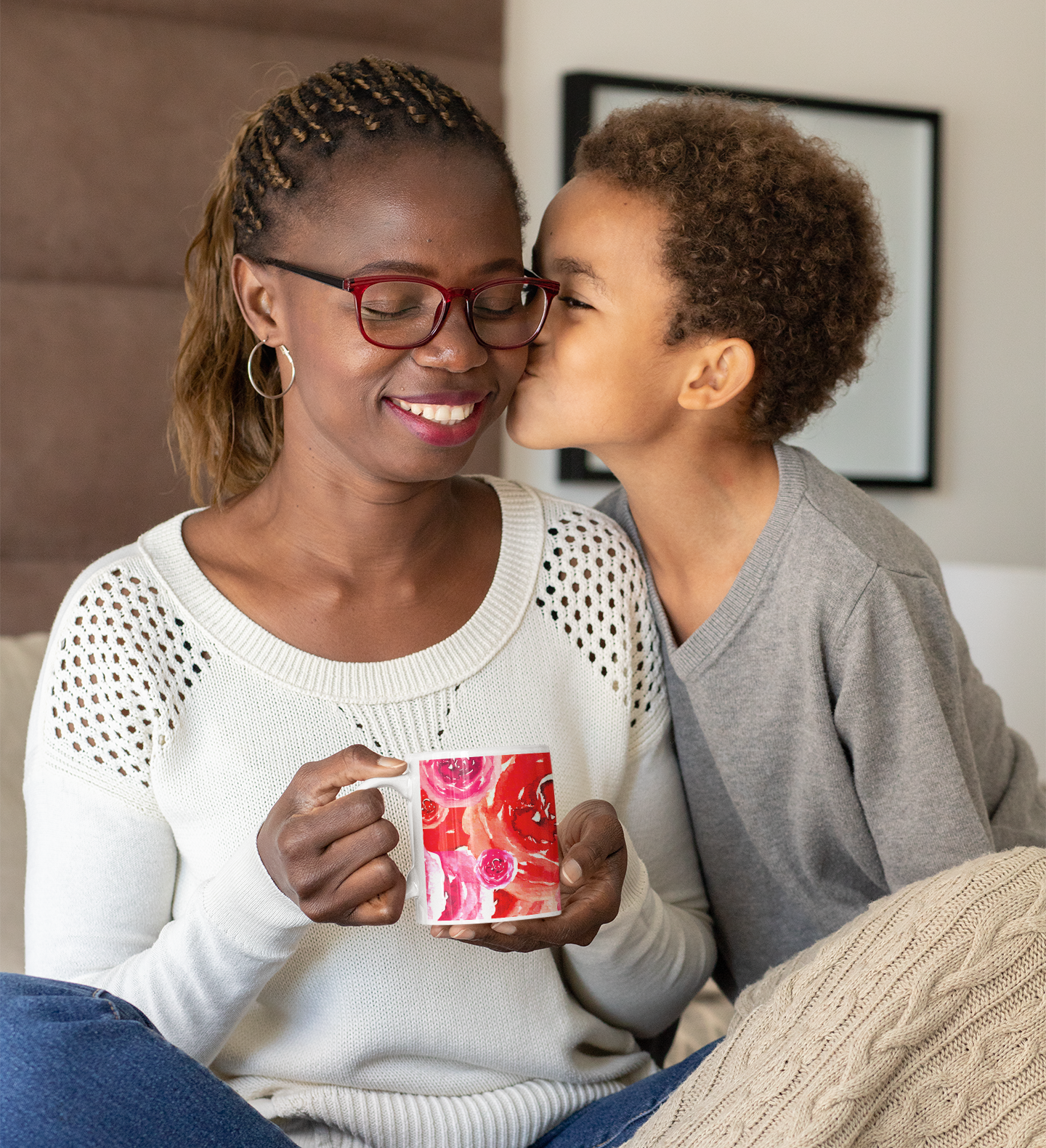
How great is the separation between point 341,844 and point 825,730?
0.50 metres

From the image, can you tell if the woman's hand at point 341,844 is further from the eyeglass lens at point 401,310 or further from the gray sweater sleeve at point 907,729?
the gray sweater sleeve at point 907,729

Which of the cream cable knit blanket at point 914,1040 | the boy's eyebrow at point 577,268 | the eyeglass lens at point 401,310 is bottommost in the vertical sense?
the cream cable knit blanket at point 914,1040

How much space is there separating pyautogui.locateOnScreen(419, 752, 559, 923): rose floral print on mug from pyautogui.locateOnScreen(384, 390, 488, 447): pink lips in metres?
0.33

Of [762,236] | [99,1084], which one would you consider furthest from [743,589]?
[99,1084]

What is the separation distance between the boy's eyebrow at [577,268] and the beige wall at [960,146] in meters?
0.96

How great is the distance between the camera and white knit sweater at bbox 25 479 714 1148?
0.98 meters

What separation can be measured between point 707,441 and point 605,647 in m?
0.24

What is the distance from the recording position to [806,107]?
2244 millimetres

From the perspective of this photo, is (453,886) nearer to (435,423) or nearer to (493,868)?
(493,868)

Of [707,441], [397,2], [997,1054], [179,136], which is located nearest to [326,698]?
[707,441]

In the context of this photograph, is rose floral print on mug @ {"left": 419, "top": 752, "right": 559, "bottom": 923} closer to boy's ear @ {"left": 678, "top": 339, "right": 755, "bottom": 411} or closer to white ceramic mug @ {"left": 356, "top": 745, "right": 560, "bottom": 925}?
white ceramic mug @ {"left": 356, "top": 745, "right": 560, "bottom": 925}

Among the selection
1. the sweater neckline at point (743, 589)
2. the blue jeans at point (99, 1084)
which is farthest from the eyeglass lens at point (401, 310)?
the blue jeans at point (99, 1084)

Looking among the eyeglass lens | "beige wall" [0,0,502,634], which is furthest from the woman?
"beige wall" [0,0,502,634]

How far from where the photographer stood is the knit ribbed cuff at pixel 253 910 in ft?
2.89
